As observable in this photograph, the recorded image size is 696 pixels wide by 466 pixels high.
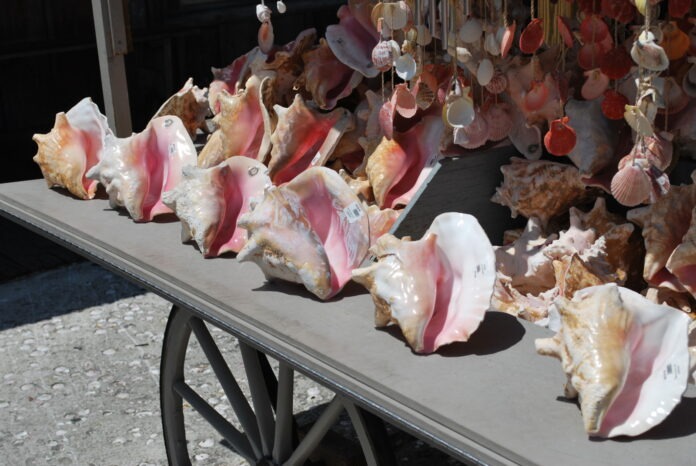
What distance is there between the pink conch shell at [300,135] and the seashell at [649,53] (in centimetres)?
75

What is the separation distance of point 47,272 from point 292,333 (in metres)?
3.06

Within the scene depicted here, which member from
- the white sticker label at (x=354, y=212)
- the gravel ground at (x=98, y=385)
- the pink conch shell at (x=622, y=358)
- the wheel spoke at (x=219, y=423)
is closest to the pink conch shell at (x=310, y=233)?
the white sticker label at (x=354, y=212)

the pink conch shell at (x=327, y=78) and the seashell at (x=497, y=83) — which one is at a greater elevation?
the seashell at (x=497, y=83)

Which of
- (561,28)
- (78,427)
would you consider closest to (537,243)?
(561,28)

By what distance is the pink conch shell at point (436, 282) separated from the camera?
121 cm

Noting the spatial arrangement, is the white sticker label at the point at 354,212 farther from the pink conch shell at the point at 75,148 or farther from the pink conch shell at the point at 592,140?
the pink conch shell at the point at 75,148

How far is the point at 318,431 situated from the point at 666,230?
2.40 ft

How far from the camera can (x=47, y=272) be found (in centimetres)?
412

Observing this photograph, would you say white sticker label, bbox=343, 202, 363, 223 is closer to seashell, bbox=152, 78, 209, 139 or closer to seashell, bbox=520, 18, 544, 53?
seashell, bbox=520, 18, 544, 53

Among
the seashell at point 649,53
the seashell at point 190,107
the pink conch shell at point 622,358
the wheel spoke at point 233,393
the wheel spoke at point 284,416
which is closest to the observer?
the pink conch shell at point 622,358

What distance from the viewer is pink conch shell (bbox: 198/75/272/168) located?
1905mm

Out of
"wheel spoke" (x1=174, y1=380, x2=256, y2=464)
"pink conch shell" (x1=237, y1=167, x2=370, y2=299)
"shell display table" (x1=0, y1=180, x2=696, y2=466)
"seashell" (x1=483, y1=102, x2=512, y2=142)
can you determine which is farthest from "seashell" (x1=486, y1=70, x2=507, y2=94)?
"wheel spoke" (x1=174, y1=380, x2=256, y2=464)

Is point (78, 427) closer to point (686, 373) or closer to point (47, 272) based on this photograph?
point (47, 272)

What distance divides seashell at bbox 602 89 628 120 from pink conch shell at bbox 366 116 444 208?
0.34m
